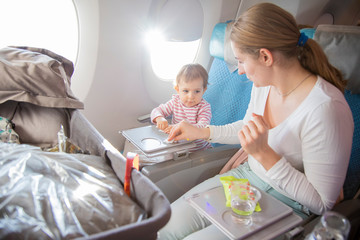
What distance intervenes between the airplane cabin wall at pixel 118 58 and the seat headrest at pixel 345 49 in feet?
4.22

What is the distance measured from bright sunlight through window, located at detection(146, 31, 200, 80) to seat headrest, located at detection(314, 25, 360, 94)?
4.61 feet

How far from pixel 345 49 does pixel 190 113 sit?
40.7 inches

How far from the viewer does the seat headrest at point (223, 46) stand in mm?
2070

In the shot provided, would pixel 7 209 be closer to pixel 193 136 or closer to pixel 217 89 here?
pixel 193 136

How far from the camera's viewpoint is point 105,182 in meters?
0.88

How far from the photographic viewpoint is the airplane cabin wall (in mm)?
2035

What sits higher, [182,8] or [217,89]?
[182,8]

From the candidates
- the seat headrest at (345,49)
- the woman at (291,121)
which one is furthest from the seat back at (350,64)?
the woman at (291,121)

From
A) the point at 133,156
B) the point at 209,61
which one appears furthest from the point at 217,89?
the point at 133,156

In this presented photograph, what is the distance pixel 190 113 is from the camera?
208 centimetres

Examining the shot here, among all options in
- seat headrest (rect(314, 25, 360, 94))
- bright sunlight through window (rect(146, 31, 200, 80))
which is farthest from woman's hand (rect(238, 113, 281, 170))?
bright sunlight through window (rect(146, 31, 200, 80))

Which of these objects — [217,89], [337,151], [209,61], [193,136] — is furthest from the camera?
[209,61]

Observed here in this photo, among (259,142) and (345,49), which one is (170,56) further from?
(259,142)

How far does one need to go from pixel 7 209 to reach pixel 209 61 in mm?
2390
